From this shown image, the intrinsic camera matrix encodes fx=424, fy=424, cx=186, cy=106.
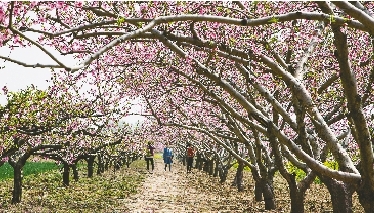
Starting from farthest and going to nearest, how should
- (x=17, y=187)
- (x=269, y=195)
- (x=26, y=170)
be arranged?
(x=26, y=170)
(x=17, y=187)
(x=269, y=195)

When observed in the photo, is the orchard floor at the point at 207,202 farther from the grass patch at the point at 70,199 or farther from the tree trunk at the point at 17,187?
the tree trunk at the point at 17,187

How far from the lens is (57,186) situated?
813 inches

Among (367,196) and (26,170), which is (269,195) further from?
(26,170)

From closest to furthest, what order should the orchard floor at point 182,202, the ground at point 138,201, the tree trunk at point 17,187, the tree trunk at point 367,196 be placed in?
the tree trunk at point 367,196
the ground at point 138,201
the orchard floor at point 182,202
the tree trunk at point 17,187

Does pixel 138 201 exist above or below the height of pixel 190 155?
below

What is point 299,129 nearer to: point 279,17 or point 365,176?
point 365,176

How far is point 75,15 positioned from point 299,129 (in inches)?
238

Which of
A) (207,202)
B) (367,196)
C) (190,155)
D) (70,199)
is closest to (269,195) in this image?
(207,202)

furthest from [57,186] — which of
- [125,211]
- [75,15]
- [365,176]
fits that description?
[365,176]

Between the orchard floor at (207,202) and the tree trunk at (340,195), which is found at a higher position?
the tree trunk at (340,195)

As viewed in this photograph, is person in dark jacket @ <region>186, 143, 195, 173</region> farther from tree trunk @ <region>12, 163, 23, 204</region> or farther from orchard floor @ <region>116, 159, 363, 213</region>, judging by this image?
tree trunk @ <region>12, 163, 23, 204</region>

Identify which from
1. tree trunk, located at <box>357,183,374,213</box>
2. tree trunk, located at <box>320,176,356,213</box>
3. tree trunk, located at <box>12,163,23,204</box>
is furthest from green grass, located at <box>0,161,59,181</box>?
tree trunk, located at <box>357,183,374,213</box>

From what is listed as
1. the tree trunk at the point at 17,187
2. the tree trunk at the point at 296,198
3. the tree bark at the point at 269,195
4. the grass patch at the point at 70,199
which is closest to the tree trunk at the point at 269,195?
the tree bark at the point at 269,195

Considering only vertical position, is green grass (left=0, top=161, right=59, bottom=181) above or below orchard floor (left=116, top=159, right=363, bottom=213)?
above
